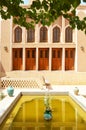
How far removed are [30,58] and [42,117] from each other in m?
12.9

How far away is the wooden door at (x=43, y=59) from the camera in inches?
936

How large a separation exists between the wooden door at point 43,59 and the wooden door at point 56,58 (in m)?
0.47

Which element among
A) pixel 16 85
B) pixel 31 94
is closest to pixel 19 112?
pixel 31 94

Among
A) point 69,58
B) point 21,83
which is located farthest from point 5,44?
point 69,58

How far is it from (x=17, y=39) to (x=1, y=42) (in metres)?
1.29

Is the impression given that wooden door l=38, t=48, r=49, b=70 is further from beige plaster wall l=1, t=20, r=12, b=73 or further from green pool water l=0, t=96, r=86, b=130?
green pool water l=0, t=96, r=86, b=130

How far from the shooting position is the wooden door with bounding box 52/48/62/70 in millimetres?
23766

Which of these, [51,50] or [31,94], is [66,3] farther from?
[51,50]

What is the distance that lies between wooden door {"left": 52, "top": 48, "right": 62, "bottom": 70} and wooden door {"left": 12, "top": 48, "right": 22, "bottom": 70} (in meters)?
2.56

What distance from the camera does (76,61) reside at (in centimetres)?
2350

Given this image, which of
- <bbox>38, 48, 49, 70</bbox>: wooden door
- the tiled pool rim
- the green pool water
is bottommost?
the green pool water

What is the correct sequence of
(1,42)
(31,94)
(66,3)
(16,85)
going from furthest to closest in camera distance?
(1,42) < (16,85) < (31,94) < (66,3)

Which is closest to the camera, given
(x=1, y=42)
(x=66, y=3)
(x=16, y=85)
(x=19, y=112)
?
(x=66, y=3)

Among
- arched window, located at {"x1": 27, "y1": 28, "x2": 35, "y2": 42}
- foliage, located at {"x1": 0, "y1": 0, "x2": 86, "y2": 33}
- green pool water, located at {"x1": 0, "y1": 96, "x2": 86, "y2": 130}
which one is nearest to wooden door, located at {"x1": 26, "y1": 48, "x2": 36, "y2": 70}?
arched window, located at {"x1": 27, "y1": 28, "x2": 35, "y2": 42}
